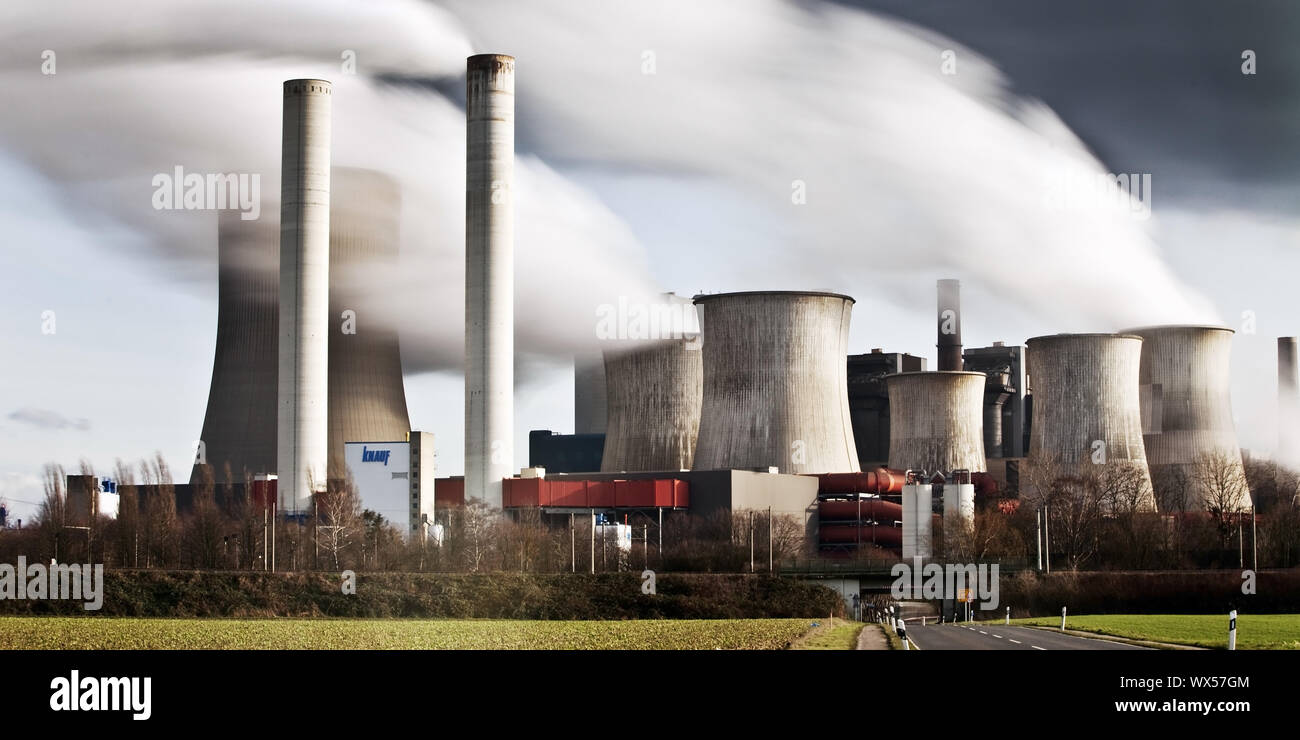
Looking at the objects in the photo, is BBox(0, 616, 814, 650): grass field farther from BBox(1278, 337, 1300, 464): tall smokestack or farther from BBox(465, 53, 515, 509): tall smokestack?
BBox(1278, 337, 1300, 464): tall smokestack

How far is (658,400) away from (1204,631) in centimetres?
4137

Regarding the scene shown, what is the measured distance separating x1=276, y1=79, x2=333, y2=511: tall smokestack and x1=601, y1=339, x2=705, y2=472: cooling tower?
1417 centimetres

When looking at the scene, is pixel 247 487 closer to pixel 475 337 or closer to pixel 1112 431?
pixel 475 337

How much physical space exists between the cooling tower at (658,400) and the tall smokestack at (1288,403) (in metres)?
27.7

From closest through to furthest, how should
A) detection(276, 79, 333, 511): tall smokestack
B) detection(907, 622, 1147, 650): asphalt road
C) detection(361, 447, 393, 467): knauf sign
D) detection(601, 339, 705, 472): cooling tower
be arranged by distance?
detection(907, 622, 1147, 650): asphalt road
detection(276, 79, 333, 511): tall smokestack
detection(361, 447, 393, 467): knauf sign
detection(601, 339, 705, 472): cooling tower

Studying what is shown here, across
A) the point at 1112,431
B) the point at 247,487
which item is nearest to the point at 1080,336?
the point at 1112,431

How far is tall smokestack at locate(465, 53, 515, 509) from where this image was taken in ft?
161

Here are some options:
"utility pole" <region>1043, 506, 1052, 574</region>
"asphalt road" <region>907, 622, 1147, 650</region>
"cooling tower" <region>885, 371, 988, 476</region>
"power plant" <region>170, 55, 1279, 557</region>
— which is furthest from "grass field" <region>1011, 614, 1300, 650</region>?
"cooling tower" <region>885, 371, 988, 476</region>

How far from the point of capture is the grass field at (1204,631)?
58.9 ft

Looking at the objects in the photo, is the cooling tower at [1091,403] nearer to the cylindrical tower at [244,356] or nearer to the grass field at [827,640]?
the cylindrical tower at [244,356]

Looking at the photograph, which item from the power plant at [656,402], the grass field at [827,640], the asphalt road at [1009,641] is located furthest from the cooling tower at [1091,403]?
the asphalt road at [1009,641]

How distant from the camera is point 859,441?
80.4 metres

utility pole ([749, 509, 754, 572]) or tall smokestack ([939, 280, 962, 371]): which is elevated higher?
tall smokestack ([939, 280, 962, 371])

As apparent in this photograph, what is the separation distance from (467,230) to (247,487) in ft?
42.0
